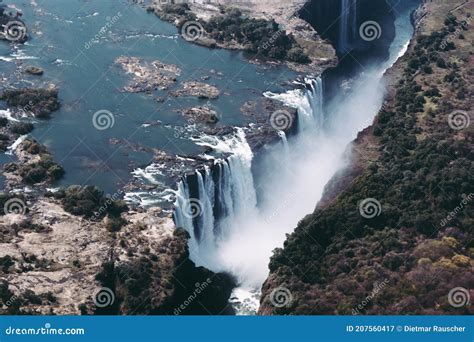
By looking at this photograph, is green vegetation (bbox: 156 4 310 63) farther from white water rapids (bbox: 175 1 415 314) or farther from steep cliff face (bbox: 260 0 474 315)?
steep cliff face (bbox: 260 0 474 315)

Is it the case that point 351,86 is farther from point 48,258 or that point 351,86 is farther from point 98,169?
point 48,258

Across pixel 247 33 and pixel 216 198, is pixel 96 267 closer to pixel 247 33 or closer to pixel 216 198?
pixel 216 198

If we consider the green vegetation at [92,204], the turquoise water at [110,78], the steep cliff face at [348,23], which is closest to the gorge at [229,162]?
the green vegetation at [92,204]

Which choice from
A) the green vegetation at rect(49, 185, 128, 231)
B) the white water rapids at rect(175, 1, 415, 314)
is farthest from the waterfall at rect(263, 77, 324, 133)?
the green vegetation at rect(49, 185, 128, 231)

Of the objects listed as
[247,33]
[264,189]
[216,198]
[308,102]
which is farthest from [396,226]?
[247,33]

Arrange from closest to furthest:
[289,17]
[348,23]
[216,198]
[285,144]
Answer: [216,198] → [285,144] → [289,17] → [348,23]

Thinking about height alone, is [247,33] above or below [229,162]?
below

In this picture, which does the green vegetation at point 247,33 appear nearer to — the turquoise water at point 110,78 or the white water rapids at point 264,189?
the turquoise water at point 110,78
